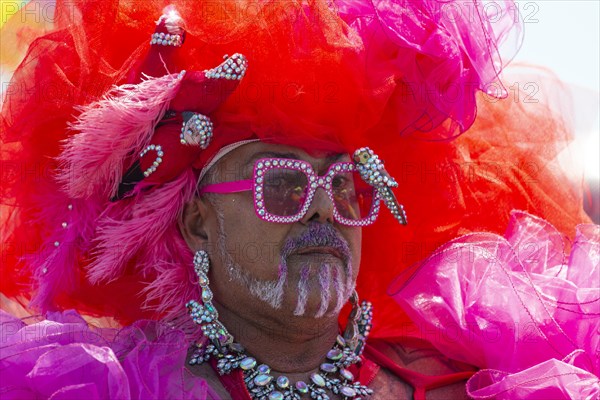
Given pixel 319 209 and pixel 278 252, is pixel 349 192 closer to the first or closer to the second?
pixel 319 209

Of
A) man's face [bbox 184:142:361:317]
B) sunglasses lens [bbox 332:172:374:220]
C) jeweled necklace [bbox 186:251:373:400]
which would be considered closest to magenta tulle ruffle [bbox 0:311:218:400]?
jeweled necklace [bbox 186:251:373:400]

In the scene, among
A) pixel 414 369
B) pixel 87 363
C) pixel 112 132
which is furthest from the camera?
pixel 414 369

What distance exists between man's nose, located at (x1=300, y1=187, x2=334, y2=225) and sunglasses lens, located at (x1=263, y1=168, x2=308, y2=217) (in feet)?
0.11

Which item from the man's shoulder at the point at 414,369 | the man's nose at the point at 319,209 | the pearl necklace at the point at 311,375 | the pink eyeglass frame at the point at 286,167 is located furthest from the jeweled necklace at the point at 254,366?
the man's nose at the point at 319,209

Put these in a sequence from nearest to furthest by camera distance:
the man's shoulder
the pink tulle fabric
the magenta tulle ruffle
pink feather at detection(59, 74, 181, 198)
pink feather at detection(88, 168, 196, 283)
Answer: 1. the magenta tulle ruffle
2. pink feather at detection(59, 74, 181, 198)
3. the pink tulle fabric
4. pink feather at detection(88, 168, 196, 283)
5. the man's shoulder

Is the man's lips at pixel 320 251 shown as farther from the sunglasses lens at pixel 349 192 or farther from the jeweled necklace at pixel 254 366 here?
the jeweled necklace at pixel 254 366

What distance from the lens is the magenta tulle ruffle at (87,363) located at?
221 centimetres

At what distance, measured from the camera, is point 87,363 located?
88.1 inches

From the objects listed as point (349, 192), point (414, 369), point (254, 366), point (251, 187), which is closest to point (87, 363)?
point (254, 366)

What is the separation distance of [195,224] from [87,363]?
2.37 feet

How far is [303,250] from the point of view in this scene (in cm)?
268

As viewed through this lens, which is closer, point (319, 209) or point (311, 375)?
point (319, 209)

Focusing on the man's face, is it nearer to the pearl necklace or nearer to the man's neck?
the man's neck

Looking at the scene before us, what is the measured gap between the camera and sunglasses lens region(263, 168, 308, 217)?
2.69 m
